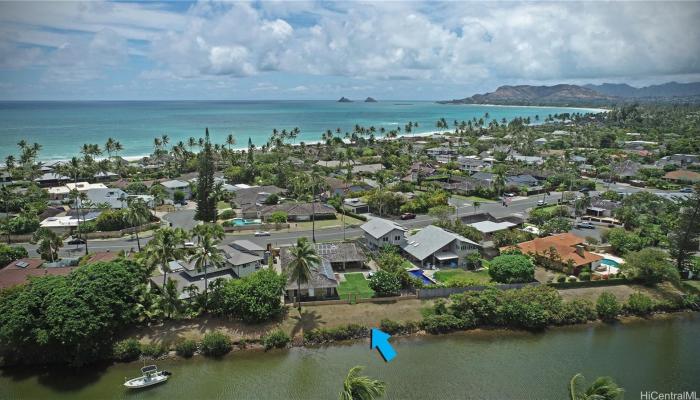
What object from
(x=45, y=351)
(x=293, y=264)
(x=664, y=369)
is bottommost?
(x=664, y=369)

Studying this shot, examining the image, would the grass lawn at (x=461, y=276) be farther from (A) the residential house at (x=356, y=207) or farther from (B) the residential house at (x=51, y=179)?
(B) the residential house at (x=51, y=179)

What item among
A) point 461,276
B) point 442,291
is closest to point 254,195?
point 461,276

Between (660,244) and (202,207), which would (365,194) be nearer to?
(202,207)

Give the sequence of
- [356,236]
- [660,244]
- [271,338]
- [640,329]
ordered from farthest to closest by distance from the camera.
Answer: [356,236] < [660,244] < [640,329] < [271,338]

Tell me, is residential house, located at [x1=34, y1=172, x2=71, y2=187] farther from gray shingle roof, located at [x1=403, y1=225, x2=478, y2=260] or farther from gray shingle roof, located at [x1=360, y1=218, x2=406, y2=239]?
gray shingle roof, located at [x1=403, y1=225, x2=478, y2=260]

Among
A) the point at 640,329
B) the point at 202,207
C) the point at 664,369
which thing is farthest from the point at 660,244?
the point at 202,207

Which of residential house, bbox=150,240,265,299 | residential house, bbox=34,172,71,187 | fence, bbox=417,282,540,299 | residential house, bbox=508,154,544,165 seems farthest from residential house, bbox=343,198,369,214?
residential house, bbox=34,172,71,187

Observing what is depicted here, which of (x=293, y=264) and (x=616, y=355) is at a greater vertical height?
(x=293, y=264)

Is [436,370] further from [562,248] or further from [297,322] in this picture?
[562,248]

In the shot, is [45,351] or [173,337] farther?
[173,337]

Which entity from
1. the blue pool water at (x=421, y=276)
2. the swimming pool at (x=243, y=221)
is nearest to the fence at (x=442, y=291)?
the blue pool water at (x=421, y=276)
